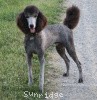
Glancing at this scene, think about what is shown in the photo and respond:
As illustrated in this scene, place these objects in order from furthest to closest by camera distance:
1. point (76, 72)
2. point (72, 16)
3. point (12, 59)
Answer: point (12, 59)
point (76, 72)
point (72, 16)

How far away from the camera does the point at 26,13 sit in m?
6.89

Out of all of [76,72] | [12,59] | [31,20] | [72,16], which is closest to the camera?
[31,20]

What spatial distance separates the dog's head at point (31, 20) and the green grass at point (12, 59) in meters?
1.01

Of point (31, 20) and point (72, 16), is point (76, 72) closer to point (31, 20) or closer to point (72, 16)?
point (72, 16)

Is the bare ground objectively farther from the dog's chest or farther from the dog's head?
the dog's head

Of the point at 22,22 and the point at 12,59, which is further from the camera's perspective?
the point at 12,59

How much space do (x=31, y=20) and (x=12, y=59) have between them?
214 centimetres

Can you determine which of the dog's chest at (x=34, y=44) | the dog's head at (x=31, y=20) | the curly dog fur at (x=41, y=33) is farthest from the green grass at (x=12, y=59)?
the dog's head at (x=31, y=20)

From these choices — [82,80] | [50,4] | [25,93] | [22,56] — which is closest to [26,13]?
[25,93]

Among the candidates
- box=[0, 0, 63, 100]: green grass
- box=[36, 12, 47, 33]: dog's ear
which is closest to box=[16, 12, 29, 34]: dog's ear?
box=[36, 12, 47, 33]: dog's ear

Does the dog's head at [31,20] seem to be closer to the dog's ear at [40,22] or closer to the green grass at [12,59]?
the dog's ear at [40,22]

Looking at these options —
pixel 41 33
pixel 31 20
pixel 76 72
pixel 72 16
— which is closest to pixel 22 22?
pixel 31 20

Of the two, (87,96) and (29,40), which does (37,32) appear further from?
(87,96)

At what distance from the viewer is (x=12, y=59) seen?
8859 millimetres
